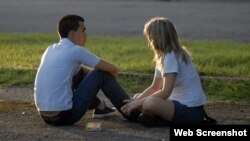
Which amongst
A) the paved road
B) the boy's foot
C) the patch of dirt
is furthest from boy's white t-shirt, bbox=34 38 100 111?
the paved road

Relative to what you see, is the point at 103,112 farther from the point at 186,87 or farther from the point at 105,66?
the point at 186,87

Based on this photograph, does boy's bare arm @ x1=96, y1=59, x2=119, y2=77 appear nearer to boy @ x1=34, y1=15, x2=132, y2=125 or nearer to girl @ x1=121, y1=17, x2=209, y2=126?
boy @ x1=34, y1=15, x2=132, y2=125

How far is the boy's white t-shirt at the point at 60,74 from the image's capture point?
7.38 metres

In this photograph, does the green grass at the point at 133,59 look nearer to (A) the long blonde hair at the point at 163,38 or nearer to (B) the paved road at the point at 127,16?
(A) the long blonde hair at the point at 163,38

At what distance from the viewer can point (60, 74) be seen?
7438 millimetres

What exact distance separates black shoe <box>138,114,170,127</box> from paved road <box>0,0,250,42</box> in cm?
890

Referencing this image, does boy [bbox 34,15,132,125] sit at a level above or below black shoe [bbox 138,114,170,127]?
above

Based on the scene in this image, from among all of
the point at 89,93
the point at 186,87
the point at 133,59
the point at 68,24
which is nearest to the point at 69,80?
the point at 89,93

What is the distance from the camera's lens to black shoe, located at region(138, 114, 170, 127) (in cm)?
729

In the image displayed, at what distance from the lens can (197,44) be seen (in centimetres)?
1380

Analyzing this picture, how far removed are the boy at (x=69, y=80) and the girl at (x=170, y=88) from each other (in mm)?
439

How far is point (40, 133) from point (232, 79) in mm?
3767

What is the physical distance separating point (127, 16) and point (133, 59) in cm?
995

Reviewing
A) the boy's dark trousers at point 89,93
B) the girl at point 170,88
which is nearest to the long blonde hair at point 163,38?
the girl at point 170,88
